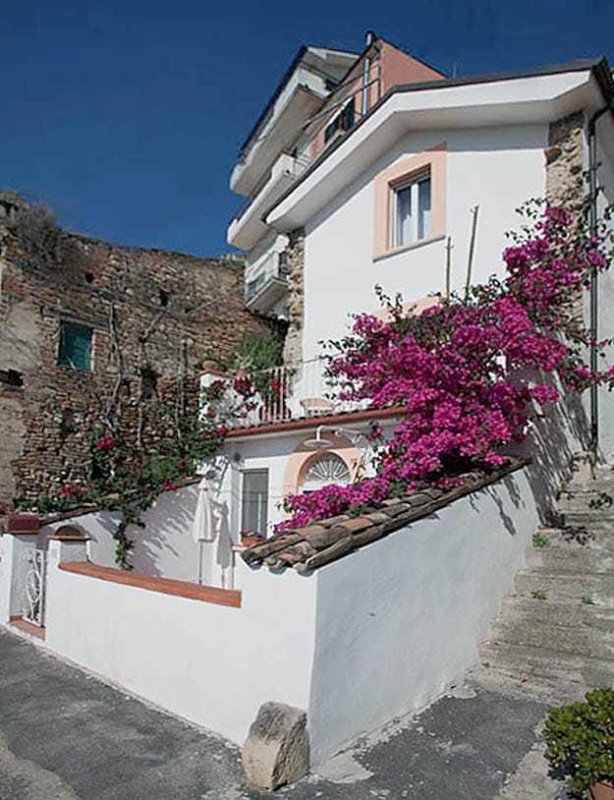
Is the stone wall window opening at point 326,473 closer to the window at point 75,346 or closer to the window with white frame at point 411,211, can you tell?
the window with white frame at point 411,211

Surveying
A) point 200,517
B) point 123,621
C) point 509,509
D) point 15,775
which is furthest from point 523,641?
point 200,517

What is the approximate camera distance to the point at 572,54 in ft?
34.2

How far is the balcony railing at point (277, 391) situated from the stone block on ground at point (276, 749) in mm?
7470

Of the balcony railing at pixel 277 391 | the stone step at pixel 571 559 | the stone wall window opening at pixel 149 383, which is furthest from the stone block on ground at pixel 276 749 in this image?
the stone wall window opening at pixel 149 383

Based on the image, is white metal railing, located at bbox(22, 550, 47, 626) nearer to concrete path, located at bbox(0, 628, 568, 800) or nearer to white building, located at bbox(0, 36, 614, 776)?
white building, located at bbox(0, 36, 614, 776)

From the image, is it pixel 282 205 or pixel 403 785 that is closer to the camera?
pixel 403 785

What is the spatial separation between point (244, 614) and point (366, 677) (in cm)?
108

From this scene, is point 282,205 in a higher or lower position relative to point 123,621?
higher

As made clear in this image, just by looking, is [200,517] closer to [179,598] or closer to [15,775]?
[179,598]

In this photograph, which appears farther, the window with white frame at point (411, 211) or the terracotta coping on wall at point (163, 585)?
the window with white frame at point (411, 211)

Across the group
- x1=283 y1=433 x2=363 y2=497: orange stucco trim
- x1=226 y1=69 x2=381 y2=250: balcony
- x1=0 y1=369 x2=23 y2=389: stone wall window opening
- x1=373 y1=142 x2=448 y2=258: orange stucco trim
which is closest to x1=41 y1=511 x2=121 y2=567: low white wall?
x1=283 y1=433 x2=363 y2=497: orange stucco trim

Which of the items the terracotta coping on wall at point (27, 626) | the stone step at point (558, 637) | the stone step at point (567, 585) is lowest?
the terracotta coping on wall at point (27, 626)

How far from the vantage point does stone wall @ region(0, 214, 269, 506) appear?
47.4 feet

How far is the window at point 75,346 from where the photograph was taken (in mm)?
15508
